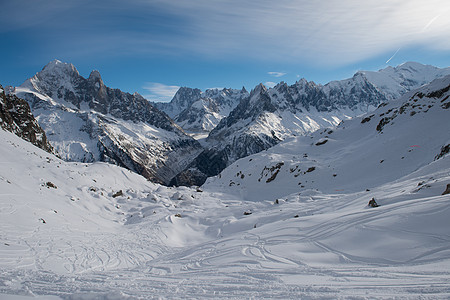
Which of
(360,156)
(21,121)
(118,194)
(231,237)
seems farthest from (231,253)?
(21,121)

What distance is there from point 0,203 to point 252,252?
17508 millimetres

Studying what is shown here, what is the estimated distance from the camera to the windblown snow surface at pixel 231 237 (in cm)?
670

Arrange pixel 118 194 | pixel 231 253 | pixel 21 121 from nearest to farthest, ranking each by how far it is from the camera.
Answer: pixel 231 253, pixel 118 194, pixel 21 121

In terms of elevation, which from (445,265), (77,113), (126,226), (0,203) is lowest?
(445,265)

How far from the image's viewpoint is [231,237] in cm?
1521

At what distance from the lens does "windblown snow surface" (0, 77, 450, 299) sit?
6.70 metres

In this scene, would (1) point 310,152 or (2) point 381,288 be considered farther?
(1) point 310,152

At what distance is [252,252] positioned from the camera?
10742 millimetres

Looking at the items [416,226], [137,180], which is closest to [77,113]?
[137,180]

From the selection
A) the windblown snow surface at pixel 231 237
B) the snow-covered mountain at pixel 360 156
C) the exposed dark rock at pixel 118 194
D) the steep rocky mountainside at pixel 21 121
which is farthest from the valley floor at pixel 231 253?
the steep rocky mountainside at pixel 21 121

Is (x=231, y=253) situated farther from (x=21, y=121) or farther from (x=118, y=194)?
(x=21, y=121)

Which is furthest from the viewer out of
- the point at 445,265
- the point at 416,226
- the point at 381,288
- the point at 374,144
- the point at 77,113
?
the point at 77,113

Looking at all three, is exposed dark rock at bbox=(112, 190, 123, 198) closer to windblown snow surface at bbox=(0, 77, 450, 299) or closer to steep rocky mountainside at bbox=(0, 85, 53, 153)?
windblown snow surface at bbox=(0, 77, 450, 299)

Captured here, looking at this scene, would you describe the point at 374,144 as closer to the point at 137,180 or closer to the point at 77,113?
the point at 137,180
